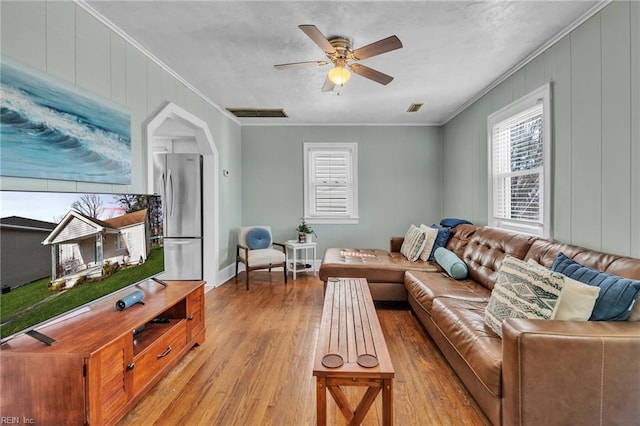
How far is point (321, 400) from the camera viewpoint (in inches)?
57.5

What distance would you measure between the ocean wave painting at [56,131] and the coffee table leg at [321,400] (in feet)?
6.35

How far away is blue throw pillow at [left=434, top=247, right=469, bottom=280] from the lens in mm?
3087

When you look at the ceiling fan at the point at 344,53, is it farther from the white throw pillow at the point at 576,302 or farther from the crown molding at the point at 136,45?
the white throw pillow at the point at 576,302

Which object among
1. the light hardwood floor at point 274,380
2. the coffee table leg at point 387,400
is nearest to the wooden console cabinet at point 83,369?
the light hardwood floor at point 274,380

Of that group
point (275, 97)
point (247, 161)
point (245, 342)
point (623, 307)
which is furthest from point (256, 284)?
point (623, 307)

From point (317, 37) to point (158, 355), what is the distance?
7.93ft

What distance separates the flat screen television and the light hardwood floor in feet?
2.56

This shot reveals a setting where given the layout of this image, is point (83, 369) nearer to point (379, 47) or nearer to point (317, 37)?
point (317, 37)

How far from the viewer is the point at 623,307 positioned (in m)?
1.49

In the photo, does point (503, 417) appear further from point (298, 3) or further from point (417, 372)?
point (298, 3)

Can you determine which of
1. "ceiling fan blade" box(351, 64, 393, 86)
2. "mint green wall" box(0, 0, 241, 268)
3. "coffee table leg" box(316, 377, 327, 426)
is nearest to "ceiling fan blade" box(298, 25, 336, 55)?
"ceiling fan blade" box(351, 64, 393, 86)

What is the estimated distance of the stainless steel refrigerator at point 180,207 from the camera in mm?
4184

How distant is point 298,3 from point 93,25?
1.48 meters

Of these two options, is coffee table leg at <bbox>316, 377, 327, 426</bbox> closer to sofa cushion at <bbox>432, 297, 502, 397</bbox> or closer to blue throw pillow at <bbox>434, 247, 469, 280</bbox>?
sofa cushion at <bbox>432, 297, 502, 397</bbox>
